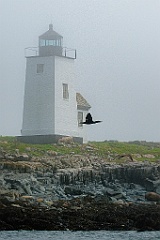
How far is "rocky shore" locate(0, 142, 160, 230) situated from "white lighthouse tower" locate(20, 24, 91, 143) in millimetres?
3135

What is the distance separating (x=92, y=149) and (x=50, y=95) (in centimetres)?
308

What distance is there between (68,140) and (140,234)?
1627 centimetres

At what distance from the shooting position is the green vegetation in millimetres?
40906

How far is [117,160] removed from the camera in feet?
136

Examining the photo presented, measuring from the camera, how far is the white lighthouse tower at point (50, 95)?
43969 millimetres

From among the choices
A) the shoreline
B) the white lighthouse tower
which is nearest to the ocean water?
the shoreline

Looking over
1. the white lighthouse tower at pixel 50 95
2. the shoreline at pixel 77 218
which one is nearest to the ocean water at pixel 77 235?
the shoreline at pixel 77 218

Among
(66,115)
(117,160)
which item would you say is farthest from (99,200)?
(66,115)

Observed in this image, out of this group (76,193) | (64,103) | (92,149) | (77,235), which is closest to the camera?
(77,235)

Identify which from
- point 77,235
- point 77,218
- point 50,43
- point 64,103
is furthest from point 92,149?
point 77,235

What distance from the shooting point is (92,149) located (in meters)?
42.8

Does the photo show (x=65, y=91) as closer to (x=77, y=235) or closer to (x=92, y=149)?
(x=92, y=149)

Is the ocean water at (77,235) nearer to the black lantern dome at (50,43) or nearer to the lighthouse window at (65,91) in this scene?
the lighthouse window at (65,91)

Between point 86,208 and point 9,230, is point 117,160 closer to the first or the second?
point 86,208
